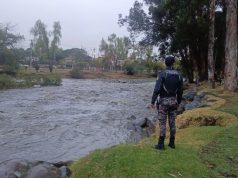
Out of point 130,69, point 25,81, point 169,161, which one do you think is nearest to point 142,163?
point 169,161

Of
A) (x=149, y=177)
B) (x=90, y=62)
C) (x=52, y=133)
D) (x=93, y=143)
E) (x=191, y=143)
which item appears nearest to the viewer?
(x=149, y=177)

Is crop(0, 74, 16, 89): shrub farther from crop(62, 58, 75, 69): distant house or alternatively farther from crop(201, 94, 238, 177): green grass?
crop(62, 58, 75, 69): distant house

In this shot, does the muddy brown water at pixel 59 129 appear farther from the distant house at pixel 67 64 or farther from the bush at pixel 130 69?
the distant house at pixel 67 64

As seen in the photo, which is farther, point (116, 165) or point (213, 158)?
Result: point (213, 158)

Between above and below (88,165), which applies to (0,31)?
above

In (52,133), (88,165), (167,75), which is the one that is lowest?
(52,133)

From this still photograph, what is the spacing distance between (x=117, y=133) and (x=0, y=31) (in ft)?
161

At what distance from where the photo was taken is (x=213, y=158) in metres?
8.62

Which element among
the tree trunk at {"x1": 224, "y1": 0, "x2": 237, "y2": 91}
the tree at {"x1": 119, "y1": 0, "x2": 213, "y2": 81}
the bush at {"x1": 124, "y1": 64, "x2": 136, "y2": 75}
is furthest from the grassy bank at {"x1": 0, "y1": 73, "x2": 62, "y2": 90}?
the bush at {"x1": 124, "y1": 64, "x2": 136, "y2": 75}

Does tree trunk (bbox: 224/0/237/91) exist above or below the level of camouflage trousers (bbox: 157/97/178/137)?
above

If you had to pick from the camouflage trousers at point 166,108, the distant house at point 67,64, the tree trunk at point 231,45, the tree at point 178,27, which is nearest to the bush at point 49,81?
the tree at point 178,27

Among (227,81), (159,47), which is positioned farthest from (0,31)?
(227,81)

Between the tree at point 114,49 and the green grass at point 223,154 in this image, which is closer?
the green grass at point 223,154

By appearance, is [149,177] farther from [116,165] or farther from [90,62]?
[90,62]
